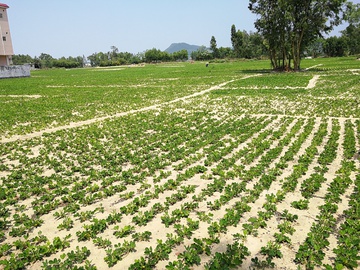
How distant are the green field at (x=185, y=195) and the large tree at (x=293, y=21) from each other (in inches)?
1202

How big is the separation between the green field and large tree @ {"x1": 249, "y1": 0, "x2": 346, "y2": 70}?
30543 mm

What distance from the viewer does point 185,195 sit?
6797mm

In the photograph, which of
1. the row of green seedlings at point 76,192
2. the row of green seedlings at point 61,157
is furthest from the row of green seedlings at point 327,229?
the row of green seedlings at point 61,157

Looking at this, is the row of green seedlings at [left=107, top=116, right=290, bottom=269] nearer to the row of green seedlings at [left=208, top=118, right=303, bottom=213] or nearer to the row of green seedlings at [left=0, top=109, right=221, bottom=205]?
the row of green seedlings at [left=208, top=118, right=303, bottom=213]

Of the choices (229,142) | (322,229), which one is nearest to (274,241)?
(322,229)

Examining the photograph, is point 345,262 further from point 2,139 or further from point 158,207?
point 2,139

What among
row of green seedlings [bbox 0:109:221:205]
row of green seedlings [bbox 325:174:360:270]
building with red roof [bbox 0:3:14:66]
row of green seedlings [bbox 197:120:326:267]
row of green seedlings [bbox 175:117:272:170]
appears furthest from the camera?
building with red roof [bbox 0:3:14:66]

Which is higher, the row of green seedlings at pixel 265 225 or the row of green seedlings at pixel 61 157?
the row of green seedlings at pixel 61 157

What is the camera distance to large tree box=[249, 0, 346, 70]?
3903 centimetres

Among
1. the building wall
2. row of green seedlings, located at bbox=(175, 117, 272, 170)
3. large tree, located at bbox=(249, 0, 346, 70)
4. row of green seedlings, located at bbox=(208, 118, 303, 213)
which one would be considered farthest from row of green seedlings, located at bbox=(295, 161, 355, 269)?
the building wall

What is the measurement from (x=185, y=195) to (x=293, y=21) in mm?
41044

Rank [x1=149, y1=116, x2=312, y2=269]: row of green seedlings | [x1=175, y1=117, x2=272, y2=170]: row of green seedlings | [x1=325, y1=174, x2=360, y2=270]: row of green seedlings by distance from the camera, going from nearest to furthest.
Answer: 1. [x1=325, y1=174, x2=360, y2=270]: row of green seedlings
2. [x1=149, y1=116, x2=312, y2=269]: row of green seedlings
3. [x1=175, y1=117, x2=272, y2=170]: row of green seedlings

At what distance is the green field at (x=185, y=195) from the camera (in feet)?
15.7

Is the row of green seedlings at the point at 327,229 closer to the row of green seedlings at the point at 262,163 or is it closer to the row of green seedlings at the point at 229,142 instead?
the row of green seedlings at the point at 262,163
